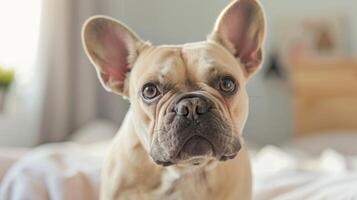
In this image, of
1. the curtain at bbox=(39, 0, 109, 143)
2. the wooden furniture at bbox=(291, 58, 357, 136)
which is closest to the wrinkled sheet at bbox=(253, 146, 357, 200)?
the curtain at bbox=(39, 0, 109, 143)

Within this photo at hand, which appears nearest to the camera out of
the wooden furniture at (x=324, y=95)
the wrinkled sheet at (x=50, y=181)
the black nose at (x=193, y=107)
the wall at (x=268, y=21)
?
the black nose at (x=193, y=107)

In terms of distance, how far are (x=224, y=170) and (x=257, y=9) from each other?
285 mm

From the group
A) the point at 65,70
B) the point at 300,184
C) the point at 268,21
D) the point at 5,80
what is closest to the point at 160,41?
the point at 268,21

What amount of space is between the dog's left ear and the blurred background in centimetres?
146

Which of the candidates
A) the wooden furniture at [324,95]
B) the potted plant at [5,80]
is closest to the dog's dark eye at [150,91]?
the potted plant at [5,80]

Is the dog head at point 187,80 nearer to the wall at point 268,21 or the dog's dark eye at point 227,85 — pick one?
the dog's dark eye at point 227,85

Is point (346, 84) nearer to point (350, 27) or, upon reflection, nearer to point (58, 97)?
point (350, 27)

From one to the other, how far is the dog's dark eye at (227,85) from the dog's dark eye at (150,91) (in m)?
0.10

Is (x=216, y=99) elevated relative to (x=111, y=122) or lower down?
lower down

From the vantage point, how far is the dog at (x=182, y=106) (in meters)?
0.83

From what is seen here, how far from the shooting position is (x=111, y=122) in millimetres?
2926

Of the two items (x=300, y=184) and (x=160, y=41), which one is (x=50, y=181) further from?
(x=160, y=41)

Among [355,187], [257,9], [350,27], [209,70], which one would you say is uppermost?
[350,27]

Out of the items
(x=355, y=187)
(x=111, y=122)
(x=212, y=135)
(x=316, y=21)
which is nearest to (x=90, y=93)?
(x=111, y=122)
